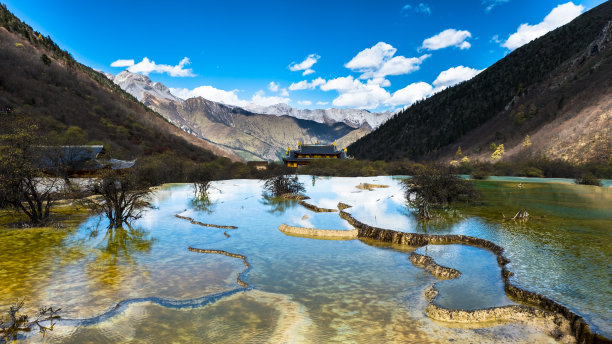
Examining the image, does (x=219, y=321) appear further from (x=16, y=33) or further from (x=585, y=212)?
(x=16, y=33)

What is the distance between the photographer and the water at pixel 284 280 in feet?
28.3

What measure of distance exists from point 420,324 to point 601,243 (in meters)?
12.6

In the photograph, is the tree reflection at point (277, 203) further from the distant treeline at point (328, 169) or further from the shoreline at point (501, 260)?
the distant treeline at point (328, 169)

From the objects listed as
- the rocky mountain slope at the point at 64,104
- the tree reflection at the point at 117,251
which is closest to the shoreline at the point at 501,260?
the tree reflection at the point at 117,251

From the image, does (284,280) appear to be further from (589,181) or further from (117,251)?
(589,181)

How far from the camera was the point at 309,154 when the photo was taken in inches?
4001

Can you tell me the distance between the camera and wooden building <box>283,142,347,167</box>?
96812mm

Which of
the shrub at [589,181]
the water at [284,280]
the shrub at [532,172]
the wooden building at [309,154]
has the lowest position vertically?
the water at [284,280]

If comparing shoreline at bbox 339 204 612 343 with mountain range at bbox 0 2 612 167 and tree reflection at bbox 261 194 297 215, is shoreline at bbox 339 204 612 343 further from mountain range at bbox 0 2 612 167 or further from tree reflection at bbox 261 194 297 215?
mountain range at bbox 0 2 612 167

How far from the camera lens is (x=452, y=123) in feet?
438

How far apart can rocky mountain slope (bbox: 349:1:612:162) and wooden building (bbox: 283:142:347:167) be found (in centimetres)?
3931

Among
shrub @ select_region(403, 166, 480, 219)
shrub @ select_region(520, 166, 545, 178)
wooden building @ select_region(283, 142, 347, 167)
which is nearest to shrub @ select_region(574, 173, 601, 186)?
shrub @ select_region(520, 166, 545, 178)

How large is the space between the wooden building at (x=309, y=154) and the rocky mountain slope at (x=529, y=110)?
39.3 m

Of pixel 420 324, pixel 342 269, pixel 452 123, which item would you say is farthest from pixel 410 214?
pixel 452 123
